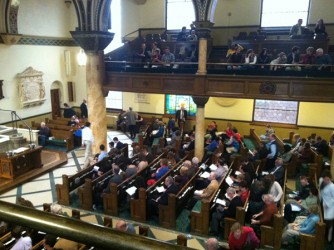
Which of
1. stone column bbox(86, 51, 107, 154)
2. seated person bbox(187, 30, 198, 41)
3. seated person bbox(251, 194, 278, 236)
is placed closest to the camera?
seated person bbox(251, 194, 278, 236)

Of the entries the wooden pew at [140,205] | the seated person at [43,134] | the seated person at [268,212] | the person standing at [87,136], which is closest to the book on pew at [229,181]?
the seated person at [268,212]

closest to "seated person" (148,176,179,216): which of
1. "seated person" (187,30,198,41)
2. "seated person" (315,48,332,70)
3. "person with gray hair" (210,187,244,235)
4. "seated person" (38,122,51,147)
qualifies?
"person with gray hair" (210,187,244,235)

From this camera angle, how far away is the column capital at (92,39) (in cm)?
1143

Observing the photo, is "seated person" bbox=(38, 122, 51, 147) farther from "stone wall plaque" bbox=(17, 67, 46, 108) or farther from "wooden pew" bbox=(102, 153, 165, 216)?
"wooden pew" bbox=(102, 153, 165, 216)

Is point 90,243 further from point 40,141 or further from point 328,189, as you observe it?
point 40,141

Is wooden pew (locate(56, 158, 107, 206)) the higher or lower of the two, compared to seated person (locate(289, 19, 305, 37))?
lower

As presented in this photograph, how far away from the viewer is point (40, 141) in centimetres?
1420

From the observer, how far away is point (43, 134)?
47.1 feet

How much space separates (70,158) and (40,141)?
2.27 m

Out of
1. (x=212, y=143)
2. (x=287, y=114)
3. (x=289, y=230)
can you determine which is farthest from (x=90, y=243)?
(x=287, y=114)

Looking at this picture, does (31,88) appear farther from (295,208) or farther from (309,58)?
(295,208)

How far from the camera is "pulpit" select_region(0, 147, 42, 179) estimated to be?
33.4ft

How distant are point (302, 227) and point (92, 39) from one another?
901 centimetres

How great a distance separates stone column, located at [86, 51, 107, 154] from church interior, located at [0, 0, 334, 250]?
1.5 inches
